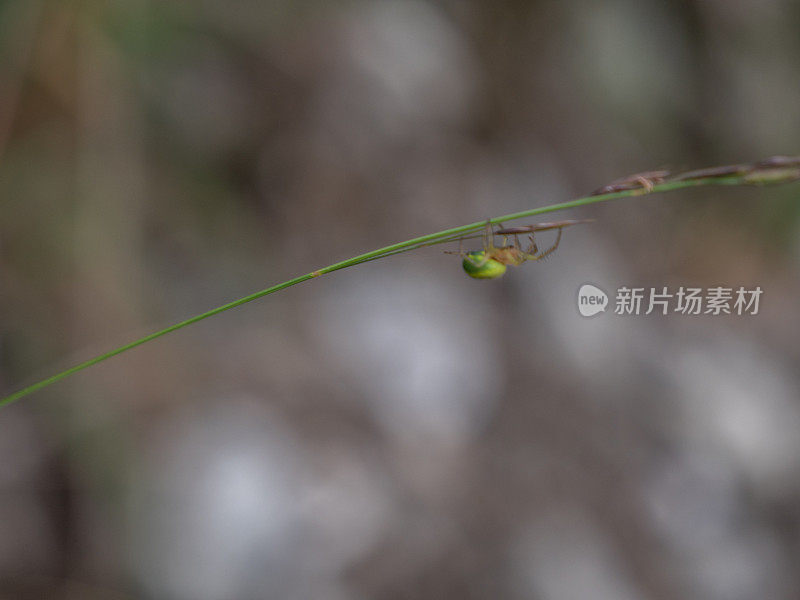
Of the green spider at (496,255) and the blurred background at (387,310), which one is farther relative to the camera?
the blurred background at (387,310)

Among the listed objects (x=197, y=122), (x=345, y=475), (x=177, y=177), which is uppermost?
(x=197, y=122)

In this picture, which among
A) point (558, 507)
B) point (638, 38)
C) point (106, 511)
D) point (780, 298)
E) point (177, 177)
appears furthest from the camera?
point (780, 298)

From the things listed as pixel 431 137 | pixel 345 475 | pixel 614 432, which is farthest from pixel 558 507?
pixel 431 137

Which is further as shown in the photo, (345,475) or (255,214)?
(255,214)

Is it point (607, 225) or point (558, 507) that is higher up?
point (607, 225)

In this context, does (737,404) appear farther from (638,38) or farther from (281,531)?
(281,531)

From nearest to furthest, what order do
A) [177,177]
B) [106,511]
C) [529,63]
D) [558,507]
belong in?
[106,511] < [177,177] < [558,507] < [529,63]

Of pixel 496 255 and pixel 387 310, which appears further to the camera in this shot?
pixel 387 310

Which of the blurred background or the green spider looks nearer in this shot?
the green spider
